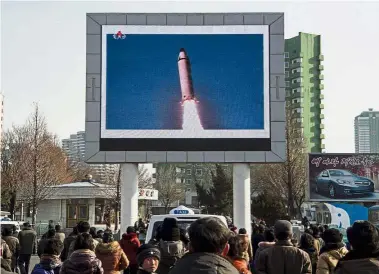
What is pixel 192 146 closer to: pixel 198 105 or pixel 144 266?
pixel 198 105

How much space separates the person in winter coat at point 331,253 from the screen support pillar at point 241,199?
15127mm

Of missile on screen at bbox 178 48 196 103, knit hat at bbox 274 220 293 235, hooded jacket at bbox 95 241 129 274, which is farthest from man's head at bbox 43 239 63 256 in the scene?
missile on screen at bbox 178 48 196 103

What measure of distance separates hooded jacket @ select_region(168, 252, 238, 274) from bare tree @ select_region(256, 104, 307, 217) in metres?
43.7

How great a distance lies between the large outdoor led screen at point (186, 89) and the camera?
23.2 m

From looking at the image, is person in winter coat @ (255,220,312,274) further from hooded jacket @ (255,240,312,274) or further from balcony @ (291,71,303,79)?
balcony @ (291,71,303,79)

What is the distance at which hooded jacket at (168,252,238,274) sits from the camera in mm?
4008

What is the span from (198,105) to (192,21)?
3211 millimetres

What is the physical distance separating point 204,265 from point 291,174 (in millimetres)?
46093

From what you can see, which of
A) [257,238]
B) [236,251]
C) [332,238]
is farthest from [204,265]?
[257,238]

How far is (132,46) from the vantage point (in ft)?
77.6

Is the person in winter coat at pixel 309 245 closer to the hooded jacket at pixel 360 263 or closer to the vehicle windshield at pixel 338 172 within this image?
the hooded jacket at pixel 360 263

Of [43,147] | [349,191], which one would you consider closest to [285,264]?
[349,191]

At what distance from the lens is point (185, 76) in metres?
23.4

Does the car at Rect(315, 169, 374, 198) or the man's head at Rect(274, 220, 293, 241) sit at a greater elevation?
the car at Rect(315, 169, 374, 198)
